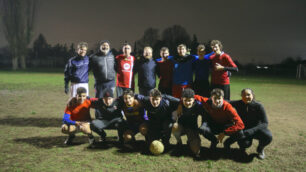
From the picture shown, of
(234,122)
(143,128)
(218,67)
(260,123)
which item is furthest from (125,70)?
(260,123)

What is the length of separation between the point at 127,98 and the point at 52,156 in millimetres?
1789

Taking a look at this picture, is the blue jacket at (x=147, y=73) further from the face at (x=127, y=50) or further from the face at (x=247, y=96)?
the face at (x=247, y=96)

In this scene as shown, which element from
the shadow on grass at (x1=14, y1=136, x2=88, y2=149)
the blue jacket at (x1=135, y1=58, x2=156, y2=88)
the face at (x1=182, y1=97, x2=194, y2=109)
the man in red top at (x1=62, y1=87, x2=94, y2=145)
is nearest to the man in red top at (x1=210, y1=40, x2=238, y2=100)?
the face at (x1=182, y1=97, x2=194, y2=109)

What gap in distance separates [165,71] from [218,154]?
98.3 inches

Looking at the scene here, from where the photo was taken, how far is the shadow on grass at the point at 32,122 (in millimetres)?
6730

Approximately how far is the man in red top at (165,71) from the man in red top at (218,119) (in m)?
1.40

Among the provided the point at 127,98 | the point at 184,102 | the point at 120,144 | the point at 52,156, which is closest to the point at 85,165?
the point at 52,156

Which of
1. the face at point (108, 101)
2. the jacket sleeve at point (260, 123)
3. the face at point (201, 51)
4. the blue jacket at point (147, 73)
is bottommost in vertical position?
the jacket sleeve at point (260, 123)

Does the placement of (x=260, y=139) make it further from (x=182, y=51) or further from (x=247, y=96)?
(x=182, y=51)

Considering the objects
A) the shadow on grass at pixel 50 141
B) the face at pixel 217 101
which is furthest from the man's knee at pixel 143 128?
the face at pixel 217 101

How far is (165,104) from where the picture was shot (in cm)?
501

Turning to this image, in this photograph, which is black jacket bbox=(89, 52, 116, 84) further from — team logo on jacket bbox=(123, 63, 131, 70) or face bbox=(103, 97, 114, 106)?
face bbox=(103, 97, 114, 106)

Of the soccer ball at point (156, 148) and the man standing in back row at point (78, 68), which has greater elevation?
the man standing in back row at point (78, 68)

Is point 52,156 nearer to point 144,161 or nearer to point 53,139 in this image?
point 53,139
